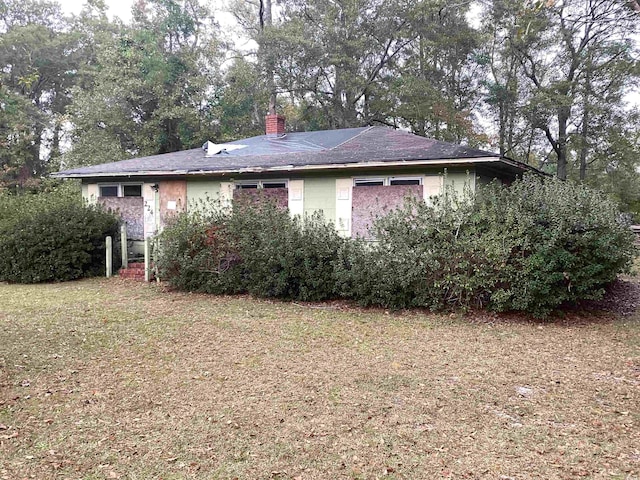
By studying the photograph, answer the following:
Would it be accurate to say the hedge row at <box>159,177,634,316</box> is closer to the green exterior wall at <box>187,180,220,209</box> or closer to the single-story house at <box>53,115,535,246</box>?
the single-story house at <box>53,115,535,246</box>

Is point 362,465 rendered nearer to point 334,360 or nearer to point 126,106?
point 334,360

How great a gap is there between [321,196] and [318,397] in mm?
6925

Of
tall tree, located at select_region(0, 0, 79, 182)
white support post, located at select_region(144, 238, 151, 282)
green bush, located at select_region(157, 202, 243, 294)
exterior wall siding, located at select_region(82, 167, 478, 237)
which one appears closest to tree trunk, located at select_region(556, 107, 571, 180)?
exterior wall siding, located at select_region(82, 167, 478, 237)

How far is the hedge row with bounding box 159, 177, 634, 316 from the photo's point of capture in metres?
6.75

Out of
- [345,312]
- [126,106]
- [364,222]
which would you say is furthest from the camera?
[126,106]

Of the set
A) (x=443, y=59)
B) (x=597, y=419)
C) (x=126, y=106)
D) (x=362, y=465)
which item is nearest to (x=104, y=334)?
(x=362, y=465)

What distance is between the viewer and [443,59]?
22.7 meters

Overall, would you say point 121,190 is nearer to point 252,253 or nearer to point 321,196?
point 321,196

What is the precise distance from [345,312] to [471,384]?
11.1 feet

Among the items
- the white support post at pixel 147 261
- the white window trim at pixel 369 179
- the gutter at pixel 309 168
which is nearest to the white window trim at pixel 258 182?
the gutter at pixel 309 168

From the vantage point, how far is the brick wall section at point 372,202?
9.74m

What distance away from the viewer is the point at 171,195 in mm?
12031

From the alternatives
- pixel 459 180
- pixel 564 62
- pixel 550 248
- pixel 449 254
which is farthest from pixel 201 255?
pixel 564 62

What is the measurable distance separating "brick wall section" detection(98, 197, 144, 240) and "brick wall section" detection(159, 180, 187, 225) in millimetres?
663
